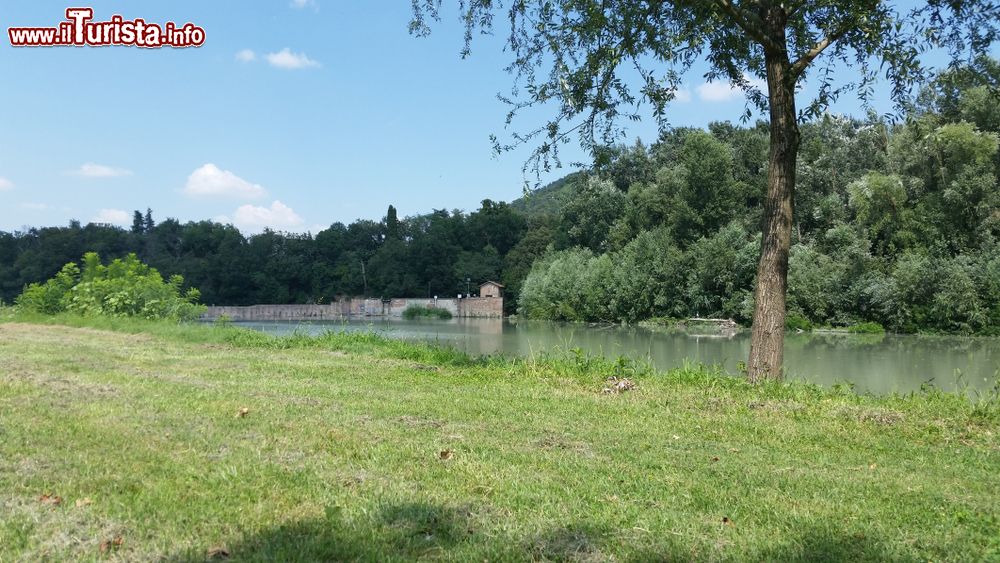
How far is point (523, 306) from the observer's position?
59719 mm

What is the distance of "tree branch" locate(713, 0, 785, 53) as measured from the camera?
27.5ft

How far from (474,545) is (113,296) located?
72.1 feet

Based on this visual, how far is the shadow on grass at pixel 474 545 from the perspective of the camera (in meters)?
3.04

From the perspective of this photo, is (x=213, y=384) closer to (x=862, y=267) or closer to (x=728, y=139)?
(x=862, y=267)

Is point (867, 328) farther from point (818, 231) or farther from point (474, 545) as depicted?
point (474, 545)

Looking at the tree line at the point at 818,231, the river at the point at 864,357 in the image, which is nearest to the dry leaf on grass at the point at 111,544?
the river at the point at 864,357

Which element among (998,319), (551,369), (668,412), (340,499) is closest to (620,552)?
(340,499)

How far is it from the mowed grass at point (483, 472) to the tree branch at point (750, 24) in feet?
13.8

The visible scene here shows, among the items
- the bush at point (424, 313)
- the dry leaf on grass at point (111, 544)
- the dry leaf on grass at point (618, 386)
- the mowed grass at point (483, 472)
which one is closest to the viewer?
the dry leaf on grass at point (111, 544)

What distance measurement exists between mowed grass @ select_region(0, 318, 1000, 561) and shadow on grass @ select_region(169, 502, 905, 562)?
1 centimetres

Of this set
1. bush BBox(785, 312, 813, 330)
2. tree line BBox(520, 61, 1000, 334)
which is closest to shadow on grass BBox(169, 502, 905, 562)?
tree line BBox(520, 61, 1000, 334)

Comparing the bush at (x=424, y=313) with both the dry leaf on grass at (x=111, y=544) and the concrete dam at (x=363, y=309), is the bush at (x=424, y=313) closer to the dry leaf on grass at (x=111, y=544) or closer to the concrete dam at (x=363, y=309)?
the concrete dam at (x=363, y=309)

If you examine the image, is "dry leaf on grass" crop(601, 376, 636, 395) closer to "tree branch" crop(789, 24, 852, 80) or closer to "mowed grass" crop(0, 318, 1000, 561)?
"mowed grass" crop(0, 318, 1000, 561)

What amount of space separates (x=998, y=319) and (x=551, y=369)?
31393mm
